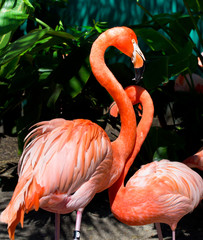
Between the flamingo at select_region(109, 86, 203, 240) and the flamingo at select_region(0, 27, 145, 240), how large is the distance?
0.46 feet

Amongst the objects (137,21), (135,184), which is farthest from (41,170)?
(137,21)

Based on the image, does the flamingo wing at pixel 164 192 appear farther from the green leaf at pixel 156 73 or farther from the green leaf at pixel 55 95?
the green leaf at pixel 55 95

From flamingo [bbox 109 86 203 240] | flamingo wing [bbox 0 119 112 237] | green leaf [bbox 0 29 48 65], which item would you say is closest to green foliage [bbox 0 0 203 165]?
green leaf [bbox 0 29 48 65]

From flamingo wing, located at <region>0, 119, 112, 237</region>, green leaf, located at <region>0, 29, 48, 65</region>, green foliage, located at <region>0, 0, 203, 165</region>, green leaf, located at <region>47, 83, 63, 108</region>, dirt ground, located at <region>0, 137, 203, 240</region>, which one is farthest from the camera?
dirt ground, located at <region>0, 137, 203, 240</region>

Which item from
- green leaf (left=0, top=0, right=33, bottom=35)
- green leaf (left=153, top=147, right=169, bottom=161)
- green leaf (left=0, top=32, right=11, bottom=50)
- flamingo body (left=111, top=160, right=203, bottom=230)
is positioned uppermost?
green leaf (left=0, top=0, right=33, bottom=35)

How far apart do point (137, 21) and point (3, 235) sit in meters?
3.48

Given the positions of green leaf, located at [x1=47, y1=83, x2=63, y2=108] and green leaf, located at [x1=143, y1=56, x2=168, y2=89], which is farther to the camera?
green leaf, located at [x1=47, y1=83, x2=63, y2=108]

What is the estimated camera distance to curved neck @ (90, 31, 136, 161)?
221 centimetres

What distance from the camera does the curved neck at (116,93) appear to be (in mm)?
2213

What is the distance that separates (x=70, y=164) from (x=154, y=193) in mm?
553

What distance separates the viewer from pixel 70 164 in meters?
1.95

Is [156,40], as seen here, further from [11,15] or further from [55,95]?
[11,15]

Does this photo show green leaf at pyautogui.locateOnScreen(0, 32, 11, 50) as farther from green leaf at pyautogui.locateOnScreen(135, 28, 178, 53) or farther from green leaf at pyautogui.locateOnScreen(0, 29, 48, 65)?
green leaf at pyautogui.locateOnScreen(135, 28, 178, 53)

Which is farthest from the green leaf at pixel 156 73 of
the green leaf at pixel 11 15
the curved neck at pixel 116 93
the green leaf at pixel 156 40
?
the green leaf at pixel 11 15
